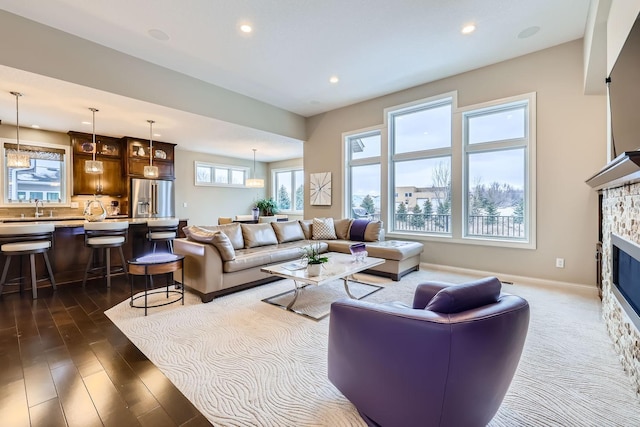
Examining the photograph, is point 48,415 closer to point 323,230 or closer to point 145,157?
point 323,230

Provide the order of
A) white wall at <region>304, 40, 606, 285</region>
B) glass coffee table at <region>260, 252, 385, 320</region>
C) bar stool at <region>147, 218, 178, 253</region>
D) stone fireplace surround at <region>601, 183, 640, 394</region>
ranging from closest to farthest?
stone fireplace surround at <region>601, 183, 640, 394</region>
glass coffee table at <region>260, 252, 385, 320</region>
white wall at <region>304, 40, 606, 285</region>
bar stool at <region>147, 218, 178, 253</region>

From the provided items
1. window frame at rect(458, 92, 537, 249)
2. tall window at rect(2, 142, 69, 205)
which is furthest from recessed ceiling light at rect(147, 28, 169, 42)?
window frame at rect(458, 92, 537, 249)

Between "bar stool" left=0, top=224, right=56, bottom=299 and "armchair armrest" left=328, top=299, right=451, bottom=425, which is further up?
"bar stool" left=0, top=224, right=56, bottom=299

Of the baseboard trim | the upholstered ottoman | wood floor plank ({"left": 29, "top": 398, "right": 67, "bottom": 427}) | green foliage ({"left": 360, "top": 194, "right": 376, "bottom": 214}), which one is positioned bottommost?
wood floor plank ({"left": 29, "top": 398, "right": 67, "bottom": 427})

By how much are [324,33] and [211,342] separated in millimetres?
3687

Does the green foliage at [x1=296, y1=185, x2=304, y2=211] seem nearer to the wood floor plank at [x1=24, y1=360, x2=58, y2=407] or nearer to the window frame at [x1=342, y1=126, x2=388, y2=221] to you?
the window frame at [x1=342, y1=126, x2=388, y2=221]

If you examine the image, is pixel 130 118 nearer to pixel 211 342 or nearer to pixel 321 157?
pixel 321 157

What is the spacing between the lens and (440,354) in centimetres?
111

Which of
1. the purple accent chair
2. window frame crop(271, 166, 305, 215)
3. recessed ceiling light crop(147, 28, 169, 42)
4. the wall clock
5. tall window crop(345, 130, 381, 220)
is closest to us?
the purple accent chair

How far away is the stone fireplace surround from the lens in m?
1.81

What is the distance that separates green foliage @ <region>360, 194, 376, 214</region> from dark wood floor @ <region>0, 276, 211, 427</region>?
472cm

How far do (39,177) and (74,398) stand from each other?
6247 millimetres

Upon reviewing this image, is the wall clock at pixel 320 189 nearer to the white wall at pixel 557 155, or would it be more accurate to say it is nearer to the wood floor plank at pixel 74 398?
the white wall at pixel 557 155

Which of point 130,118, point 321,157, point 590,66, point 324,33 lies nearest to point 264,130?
point 321,157
